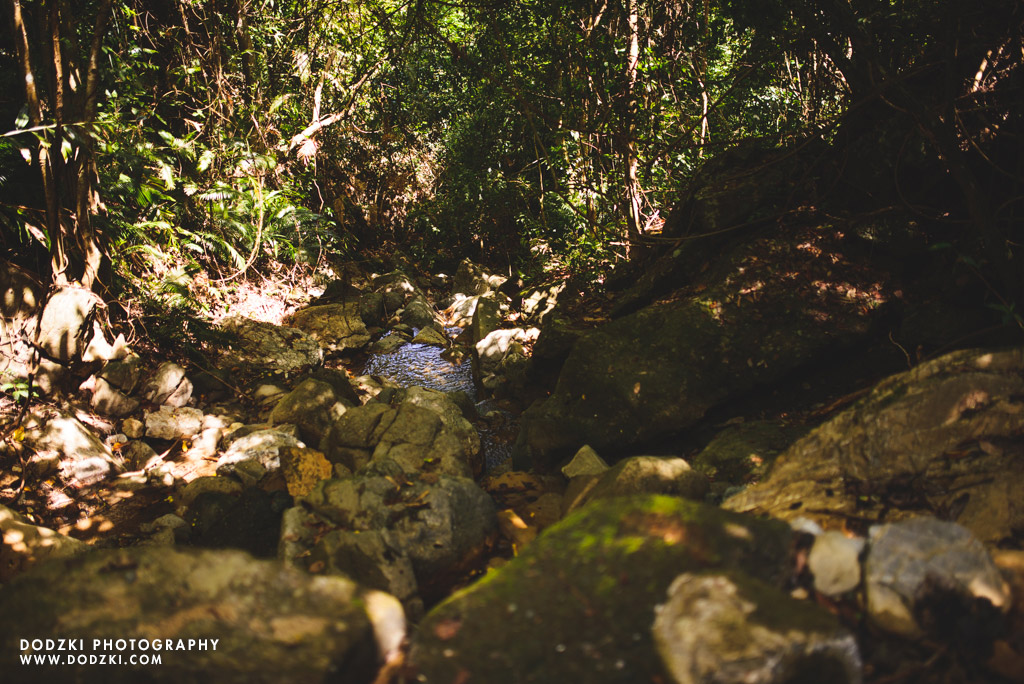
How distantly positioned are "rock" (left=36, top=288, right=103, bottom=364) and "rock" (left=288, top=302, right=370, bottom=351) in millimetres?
2867

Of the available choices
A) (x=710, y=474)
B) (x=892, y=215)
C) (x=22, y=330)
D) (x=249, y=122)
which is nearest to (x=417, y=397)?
(x=710, y=474)

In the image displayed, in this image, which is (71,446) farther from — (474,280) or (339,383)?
(474,280)

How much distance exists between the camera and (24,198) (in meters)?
4.85

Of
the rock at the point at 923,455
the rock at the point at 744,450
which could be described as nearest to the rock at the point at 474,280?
the rock at the point at 744,450

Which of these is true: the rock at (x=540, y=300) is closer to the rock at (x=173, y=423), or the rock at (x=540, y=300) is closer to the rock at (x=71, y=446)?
the rock at (x=173, y=423)

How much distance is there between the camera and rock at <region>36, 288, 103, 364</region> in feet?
15.2

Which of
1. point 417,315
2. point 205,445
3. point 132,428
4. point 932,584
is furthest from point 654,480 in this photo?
point 417,315

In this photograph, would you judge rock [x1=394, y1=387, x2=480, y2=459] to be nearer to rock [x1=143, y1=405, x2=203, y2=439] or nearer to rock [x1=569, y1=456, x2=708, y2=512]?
rock [x1=569, y1=456, x2=708, y2=512]

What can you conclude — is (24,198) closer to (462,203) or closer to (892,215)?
(462,203)

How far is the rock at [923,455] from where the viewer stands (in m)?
2.11

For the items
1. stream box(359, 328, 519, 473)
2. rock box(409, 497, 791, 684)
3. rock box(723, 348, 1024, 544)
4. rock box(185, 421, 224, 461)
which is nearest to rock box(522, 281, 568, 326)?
stream box(359, 328, 519, 473)

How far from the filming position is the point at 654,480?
2904 millimetres

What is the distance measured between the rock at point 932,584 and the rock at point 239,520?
10.3ft

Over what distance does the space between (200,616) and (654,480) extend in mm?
2239
